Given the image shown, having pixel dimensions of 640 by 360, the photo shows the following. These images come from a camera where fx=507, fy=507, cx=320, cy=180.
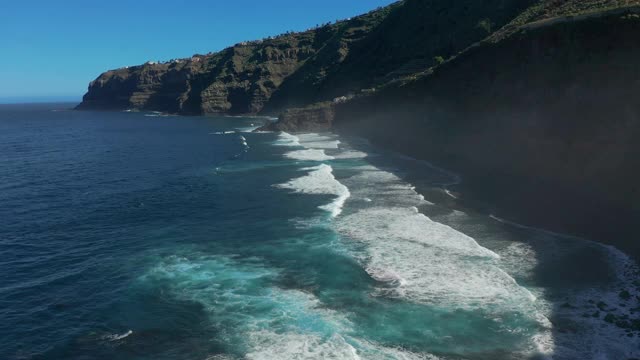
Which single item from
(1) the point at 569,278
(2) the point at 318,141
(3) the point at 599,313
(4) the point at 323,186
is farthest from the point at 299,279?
(2) the point at 318,141

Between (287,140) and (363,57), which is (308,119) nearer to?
(287,140)

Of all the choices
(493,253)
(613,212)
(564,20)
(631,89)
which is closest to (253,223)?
(493,253)

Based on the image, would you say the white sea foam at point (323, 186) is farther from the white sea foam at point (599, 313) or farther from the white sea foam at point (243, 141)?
the white sea foam at point (243, 141)

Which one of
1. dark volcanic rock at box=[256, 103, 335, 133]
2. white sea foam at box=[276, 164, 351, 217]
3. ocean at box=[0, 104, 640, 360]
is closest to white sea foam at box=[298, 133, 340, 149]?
dark volcanic rock at box=[256, 103, 335, 133]

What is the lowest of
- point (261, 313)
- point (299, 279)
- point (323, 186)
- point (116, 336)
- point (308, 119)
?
point (116, 336)

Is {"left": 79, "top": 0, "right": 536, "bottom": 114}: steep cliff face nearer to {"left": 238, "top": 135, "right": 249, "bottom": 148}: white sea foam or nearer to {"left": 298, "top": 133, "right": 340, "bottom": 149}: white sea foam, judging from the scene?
{"left": 298, "top": 133, "right": 340, "bottom": 149}: white sea foam

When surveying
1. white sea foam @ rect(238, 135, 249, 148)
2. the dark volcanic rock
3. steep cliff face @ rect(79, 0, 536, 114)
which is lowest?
white sea foam @ rect(238, 135, 249, 148)

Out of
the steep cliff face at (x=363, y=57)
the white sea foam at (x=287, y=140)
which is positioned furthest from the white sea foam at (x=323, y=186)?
the steep cliff face at (x=363, y=57)
